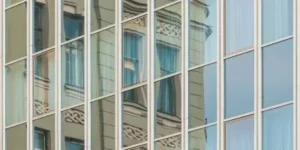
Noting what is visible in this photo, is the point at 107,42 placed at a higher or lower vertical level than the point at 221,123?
higher

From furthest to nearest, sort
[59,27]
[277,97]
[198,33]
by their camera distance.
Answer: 1. [59,27]
2. [198,33]
3. [277,97]

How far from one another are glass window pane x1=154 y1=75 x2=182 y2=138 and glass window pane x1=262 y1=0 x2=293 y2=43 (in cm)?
278

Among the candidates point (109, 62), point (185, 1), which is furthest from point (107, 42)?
point (185, 1)

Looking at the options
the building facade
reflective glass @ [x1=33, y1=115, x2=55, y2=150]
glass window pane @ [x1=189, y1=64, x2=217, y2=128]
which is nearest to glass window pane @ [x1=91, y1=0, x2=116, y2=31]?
the building facade

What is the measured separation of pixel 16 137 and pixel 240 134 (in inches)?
318

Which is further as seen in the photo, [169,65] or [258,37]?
[169,65]

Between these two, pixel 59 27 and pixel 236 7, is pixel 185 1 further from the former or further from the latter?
pixel 59 27

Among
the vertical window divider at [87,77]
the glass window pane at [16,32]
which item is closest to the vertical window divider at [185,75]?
the vertical window divider at [87,77]

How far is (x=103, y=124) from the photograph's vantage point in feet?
123

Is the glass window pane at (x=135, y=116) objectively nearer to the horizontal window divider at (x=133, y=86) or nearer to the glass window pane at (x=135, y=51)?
the horizontal window divider at (x=133, y=86)

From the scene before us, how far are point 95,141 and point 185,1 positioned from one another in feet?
13.4

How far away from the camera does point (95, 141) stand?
1470 inches

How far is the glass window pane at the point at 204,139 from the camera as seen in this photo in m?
34.5

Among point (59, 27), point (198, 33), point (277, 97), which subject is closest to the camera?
point (277, 97)
